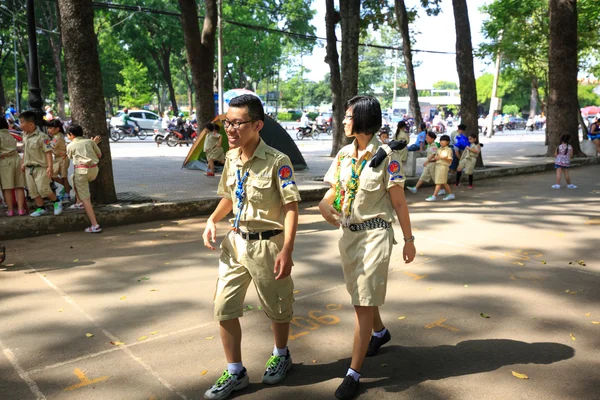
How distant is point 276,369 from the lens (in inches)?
129

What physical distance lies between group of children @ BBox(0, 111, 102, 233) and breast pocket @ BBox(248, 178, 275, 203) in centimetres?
500

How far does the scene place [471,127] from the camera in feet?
51.2

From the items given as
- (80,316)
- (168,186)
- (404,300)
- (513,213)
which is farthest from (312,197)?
(80,316)

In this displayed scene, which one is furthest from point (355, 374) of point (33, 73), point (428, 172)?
point (33, 73)

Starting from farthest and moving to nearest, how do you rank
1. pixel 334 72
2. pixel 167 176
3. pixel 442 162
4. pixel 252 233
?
pixel 334 72 < pixel 167 176 < pixel 442 162 < pixel 252 233

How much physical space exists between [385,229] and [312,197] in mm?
7379

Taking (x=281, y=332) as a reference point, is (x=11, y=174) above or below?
above

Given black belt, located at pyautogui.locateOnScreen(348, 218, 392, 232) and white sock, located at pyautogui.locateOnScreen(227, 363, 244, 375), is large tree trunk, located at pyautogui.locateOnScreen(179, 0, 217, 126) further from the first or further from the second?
white sock, located at pyautogui.locateOnScreen(227, 363, 244, 375)

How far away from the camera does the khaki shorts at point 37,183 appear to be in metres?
7.68

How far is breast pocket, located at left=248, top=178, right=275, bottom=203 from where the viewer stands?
9.93 ft

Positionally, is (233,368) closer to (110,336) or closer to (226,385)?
(226,385)

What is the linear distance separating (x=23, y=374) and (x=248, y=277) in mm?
1634

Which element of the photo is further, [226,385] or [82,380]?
[82,380]

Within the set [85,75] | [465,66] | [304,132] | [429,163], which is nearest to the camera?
[85,75]
